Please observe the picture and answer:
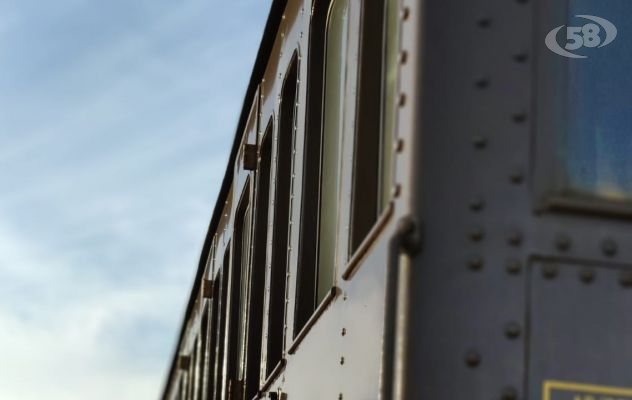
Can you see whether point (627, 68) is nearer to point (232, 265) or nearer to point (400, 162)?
point (400, 162)

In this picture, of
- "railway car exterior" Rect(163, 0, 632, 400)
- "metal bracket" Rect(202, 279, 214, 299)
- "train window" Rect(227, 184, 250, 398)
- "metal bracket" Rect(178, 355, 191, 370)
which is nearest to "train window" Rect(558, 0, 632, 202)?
"railway car exterior" Rect(163, 0, 632, 400)

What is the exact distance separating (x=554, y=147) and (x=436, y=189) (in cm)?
30

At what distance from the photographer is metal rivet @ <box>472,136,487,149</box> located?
115 inches

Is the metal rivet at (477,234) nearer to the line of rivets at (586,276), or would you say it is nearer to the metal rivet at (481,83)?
the line of rivets at (586,276)

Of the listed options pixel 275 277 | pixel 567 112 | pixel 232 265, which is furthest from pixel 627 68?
pixel 232 265

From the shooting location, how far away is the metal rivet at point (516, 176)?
2.91 metres

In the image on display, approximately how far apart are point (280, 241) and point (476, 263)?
3.03 meters

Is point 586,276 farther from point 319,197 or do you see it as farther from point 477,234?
point 319,197

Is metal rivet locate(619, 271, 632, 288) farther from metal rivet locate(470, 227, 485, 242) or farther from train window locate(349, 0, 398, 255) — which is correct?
train window locate(349, 0, 398, 255)

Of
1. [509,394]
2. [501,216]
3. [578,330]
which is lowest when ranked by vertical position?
[509,394]

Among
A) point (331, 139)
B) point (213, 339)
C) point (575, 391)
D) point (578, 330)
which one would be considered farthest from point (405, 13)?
point (213, 339)

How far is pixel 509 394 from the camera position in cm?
275

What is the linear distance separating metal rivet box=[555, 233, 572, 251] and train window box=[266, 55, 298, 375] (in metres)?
2.83

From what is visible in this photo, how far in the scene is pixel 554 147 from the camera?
295 cm
